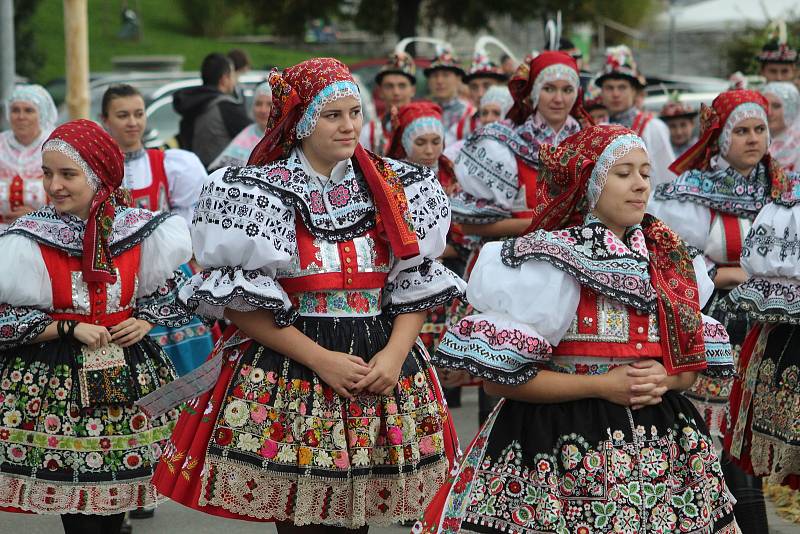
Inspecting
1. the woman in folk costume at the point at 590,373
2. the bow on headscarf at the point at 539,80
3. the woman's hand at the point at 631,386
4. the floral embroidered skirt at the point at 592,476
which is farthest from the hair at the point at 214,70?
the woman's hand at the point at 631,386

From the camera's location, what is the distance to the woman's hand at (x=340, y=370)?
390cm

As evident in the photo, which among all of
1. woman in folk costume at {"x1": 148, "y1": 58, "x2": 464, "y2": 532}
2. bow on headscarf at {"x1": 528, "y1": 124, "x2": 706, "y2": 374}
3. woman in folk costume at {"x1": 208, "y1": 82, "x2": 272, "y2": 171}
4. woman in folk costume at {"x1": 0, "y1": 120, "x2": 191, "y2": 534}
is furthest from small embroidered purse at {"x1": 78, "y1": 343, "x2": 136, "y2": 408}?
woman in folk costume at {"x1": 208, "y1": 82, "x2": 272, "y2": 171}

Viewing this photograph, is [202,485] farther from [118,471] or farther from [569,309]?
[569,309]

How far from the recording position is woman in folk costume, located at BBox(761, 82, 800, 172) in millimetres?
8117

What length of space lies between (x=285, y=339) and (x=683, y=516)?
123 centimetres

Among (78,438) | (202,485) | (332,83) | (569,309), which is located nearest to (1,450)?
(78,438)

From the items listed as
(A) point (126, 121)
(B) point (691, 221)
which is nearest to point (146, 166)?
(A) point (126, 121)

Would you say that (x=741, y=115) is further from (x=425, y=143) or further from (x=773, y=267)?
(x=425, y=143)

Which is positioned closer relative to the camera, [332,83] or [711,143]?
[332,83]

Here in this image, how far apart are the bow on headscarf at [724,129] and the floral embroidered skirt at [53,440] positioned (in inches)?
108

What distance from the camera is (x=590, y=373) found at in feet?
12.0

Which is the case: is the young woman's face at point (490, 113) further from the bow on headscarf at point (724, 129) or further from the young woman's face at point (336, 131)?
the young woman's face at point (336, 131)

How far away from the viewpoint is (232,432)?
3932 mm

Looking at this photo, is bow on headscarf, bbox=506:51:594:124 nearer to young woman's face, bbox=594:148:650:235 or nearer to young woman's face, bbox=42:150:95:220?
young woman's face, bbox=42:150:95:220
